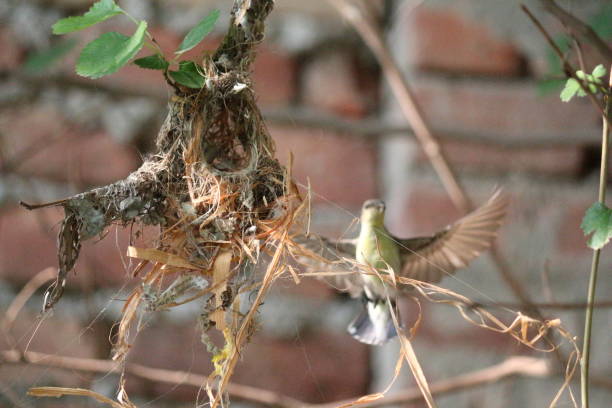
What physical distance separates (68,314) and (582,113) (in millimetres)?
669

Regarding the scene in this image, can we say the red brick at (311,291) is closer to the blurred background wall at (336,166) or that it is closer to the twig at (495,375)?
the blurred background wall at (336,166)

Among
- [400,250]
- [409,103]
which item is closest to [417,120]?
[409,103]

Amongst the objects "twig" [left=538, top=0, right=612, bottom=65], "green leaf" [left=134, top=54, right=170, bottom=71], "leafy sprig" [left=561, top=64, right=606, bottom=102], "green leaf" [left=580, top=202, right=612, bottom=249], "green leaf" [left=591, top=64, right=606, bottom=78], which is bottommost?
"green leaf" [left=580, top=202, right=612, bottom=249]

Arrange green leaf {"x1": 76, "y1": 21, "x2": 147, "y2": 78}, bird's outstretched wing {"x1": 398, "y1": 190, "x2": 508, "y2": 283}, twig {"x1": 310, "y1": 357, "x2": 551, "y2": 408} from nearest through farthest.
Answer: green leaf {"x1": 76, "y1": 21, "x2": 147, "y2": 78}, bird's outstretched wing {"x1": 398, "y1": 190, "x2": 508, "y2": 283}, twig {"x1": 310, "y1": 357, "x2": 551, "y2": 408}

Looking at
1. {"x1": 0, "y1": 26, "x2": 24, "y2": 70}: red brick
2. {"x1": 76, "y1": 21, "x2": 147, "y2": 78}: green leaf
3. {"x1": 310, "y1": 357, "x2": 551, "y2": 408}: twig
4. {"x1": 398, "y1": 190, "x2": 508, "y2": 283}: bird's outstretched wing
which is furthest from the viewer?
{"x1": 0, "y1": 26, "x2": 24, "y2": 70}: red brick

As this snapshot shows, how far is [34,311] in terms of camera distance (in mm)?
921

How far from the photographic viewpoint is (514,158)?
3.00ft

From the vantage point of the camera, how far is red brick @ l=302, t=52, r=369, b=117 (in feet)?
2.97

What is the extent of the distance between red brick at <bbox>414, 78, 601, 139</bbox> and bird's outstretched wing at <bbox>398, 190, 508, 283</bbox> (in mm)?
269

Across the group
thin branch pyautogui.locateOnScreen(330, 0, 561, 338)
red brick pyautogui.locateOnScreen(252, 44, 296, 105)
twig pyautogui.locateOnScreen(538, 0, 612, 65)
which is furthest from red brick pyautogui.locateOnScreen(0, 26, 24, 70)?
twig pyautogui.locateOnScreen(538, 0, 612, 65)

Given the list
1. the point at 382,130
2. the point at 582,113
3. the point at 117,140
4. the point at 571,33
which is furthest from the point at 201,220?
the point at 582,113

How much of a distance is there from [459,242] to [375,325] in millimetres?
102

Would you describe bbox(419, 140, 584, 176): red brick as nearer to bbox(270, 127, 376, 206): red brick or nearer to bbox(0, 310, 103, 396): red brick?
bbox(270, 127, 376, 206): red brick

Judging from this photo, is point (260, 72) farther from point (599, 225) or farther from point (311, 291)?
point (599, 225)
